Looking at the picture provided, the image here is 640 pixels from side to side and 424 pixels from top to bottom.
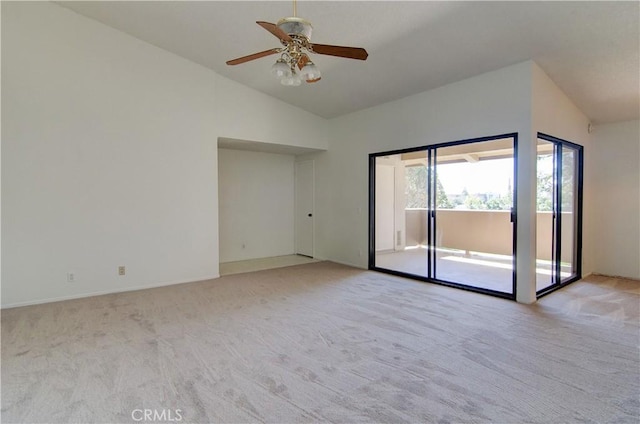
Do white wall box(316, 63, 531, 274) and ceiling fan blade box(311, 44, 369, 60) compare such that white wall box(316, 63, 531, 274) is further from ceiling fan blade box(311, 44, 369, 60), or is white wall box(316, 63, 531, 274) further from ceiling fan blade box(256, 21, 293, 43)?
ceiling fan blade box(256, 21, 293, 43)

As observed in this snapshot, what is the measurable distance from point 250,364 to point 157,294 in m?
2.66

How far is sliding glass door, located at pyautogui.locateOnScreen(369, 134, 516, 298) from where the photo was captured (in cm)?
476

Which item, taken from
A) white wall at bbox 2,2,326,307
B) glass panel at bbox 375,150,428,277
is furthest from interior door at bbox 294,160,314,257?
white wall at bbox 2,2,326,307

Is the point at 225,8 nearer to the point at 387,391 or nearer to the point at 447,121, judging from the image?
the point at 447,121

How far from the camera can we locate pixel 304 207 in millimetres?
7730

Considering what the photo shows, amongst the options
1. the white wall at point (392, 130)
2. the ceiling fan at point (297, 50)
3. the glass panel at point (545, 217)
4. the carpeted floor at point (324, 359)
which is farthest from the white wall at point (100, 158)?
the glass panel at point (545, 217)

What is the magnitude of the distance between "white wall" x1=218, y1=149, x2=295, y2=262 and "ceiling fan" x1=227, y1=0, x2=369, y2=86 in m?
4.30

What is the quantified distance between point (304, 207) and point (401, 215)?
2.31 metres

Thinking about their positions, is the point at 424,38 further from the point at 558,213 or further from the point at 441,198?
the point at 558,213

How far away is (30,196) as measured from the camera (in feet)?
13.6

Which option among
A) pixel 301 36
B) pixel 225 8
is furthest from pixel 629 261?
pixel 225 8

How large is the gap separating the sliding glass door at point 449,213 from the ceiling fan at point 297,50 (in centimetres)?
272

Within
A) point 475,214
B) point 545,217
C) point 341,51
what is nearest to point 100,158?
point 341,51

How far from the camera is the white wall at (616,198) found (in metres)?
5.32
